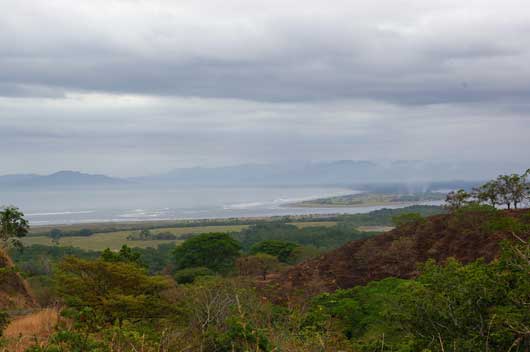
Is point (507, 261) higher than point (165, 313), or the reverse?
point (507, 261)

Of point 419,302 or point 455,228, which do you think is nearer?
point 419,302

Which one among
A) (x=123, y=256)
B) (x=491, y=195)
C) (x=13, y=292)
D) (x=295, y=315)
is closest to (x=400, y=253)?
(x=491, y=195)

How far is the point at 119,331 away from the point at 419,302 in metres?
5.18

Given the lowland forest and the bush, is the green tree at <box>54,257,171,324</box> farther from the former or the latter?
the bush

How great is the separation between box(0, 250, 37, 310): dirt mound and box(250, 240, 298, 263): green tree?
2563 cm

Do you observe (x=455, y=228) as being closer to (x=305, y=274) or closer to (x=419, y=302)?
(x=305, y=274)

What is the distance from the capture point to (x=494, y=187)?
1248 inches

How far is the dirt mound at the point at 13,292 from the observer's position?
1887cm

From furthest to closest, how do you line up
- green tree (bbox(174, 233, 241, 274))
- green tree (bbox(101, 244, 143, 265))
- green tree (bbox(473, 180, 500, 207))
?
green tree (bbox(174, 233, 241, 274))
green tree (bbox(473, 180, 500, 207))
green tree (bbox(101, 244, 143, 265))

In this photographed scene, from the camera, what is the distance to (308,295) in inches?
946

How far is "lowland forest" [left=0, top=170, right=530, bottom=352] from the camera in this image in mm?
7793

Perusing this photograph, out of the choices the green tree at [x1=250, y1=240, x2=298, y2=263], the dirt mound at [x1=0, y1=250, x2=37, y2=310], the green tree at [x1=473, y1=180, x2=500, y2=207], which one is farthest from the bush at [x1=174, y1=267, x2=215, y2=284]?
the green tree at [x1=473, y1=180, x2=500, y2=207]

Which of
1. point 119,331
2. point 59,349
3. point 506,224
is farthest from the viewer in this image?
point 506,224

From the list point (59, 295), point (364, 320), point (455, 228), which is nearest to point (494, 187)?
point (455, 228)
